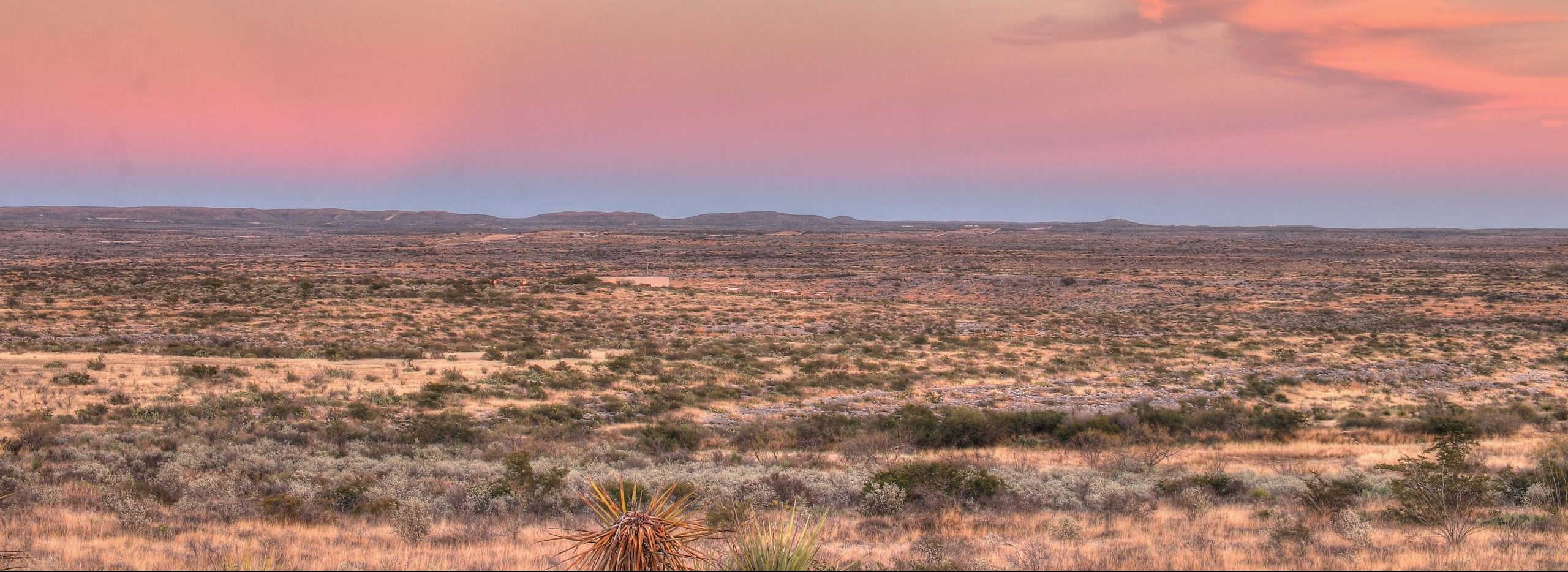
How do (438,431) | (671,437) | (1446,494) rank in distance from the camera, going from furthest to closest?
(671,437) < (438,431) < (1446,494)

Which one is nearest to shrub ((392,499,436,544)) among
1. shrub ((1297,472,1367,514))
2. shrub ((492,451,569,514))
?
shrub ((492,451,569,514))

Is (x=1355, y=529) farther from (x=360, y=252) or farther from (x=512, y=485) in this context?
(x=360, y=252)

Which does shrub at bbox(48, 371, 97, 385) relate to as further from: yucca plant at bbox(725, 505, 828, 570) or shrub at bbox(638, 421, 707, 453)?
yucca plant at bbox(725, 505, 828, 570)

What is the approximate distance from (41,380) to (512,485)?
15.2 metres

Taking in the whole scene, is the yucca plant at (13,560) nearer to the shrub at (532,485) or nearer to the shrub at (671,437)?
the shrub at (532,485)

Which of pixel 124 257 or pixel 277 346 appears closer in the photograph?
pixel 277 346

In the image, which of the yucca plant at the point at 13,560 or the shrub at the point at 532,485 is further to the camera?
the shrub at the point at 532,485

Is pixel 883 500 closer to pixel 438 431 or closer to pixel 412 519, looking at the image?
pixel 412 519

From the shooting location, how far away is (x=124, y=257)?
266 feet

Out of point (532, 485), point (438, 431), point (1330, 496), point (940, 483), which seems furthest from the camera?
point (438, 431)

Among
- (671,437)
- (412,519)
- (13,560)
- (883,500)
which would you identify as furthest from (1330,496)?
(13,560)

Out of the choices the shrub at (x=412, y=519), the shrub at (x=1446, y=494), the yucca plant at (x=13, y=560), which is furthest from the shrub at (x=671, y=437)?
the shrub at (x=1446, y=494)

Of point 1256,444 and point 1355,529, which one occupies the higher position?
point 1355,529

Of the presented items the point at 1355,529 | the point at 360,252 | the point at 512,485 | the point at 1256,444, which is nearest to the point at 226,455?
the point at 512,485
